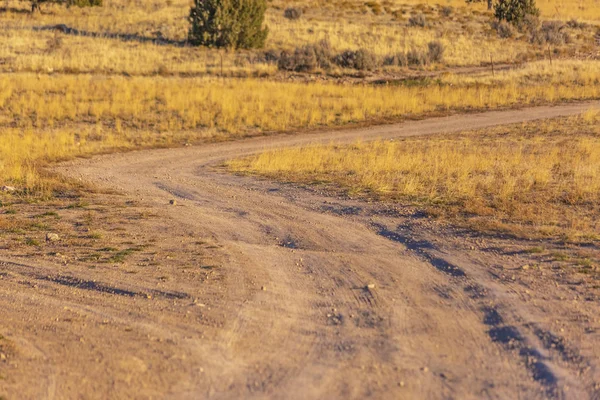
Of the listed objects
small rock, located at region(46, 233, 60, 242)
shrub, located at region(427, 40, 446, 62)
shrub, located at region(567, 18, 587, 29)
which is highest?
shrub, located at region(567, 18, 587, 29)

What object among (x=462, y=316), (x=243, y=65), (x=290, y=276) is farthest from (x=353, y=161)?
(x=243, y=65)

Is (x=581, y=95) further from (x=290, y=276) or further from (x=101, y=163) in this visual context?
(x=290, y=276)

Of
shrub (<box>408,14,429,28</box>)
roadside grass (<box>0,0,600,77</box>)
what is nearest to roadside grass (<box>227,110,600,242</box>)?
roadside grass (<box>0,0,600,77</box>)

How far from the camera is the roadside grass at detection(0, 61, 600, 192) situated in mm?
22031

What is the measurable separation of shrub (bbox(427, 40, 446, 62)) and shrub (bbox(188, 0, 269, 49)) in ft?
29.1

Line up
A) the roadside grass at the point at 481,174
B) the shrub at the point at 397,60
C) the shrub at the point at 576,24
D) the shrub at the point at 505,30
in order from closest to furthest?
the roadside grass at the point at 481,174 → the shrub at the point at 397,60 → the shrub at the point at 505,30 → the shrub at the point at 576,24

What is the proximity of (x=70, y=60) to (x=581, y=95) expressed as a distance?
74.4 ft

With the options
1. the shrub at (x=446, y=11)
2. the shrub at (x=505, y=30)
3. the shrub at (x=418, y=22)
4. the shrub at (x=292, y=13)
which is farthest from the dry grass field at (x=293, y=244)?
the shrub at (x=446, y=11)

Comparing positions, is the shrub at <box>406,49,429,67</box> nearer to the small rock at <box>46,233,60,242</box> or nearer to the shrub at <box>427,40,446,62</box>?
the shrub at <box>427,40,446,62</box>

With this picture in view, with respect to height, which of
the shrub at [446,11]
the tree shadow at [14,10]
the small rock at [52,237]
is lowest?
the small rock at [52,237]

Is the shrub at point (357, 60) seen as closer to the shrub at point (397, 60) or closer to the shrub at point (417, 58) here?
the shrub at point (397, 60)

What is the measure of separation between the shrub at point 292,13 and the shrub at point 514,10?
46.4 feet

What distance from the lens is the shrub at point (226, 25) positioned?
4094 cm

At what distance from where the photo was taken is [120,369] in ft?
20.0
